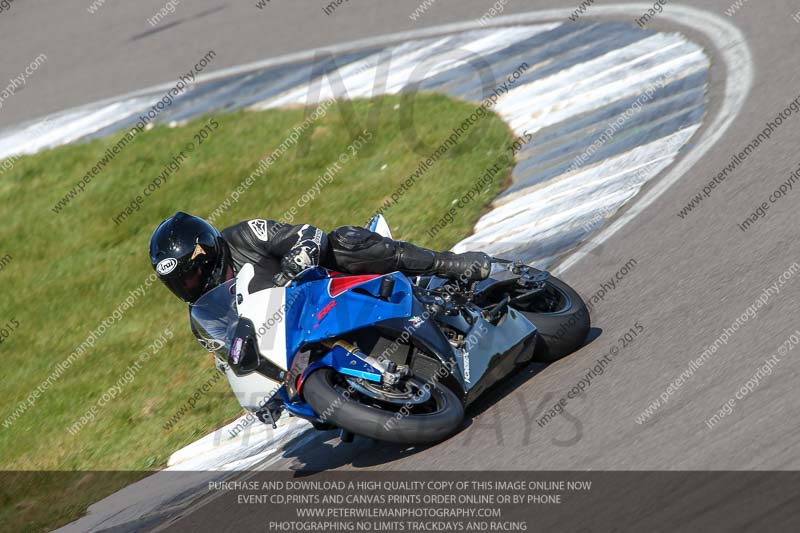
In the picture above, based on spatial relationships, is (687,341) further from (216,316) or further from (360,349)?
(216,316)

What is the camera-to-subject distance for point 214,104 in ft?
50.3

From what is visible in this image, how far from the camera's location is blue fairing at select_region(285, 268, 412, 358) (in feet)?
19.2

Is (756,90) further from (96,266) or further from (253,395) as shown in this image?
(96,266)

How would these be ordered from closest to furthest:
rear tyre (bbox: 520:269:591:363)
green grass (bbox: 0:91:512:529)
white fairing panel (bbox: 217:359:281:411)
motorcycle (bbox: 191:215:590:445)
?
motorcycle (bbox: 191:215:590:445) < white fairing panel (bbox: 217:359:281:411) < rear tyre (bbox: 520:269:591:363) < green grass (bbox: 0:91:512:529)

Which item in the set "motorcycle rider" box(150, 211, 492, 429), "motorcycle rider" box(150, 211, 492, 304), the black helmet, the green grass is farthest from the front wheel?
the green grass

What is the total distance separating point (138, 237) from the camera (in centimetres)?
1268

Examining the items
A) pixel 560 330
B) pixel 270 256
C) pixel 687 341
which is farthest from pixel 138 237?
pixel 687 341

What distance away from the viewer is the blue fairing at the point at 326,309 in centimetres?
586

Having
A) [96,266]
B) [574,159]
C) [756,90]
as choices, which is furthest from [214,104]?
[756,90]

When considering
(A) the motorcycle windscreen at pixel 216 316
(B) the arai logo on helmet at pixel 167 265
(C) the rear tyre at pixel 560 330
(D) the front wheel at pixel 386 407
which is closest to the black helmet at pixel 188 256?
(B) the arai logo on helmet at pixel 167 265

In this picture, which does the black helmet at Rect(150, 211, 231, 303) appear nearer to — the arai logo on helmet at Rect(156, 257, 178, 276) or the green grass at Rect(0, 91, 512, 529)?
the arai logo on helmet at Rect(156, 257, 178, 276)

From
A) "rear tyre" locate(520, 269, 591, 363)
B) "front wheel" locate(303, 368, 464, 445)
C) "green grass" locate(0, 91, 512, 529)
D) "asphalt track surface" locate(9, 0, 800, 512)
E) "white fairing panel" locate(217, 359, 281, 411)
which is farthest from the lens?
"green grass" locate(0, 91, 512, 529)

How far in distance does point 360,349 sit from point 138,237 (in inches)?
284

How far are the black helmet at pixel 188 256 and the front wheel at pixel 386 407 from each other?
98 centimetres
